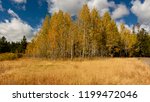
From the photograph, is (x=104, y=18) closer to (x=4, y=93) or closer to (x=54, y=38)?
(x=54, y=38)

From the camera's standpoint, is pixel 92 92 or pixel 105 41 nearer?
pixel 92 92

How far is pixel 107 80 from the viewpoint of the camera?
13148 mm

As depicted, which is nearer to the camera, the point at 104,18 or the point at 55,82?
the point at 55,82

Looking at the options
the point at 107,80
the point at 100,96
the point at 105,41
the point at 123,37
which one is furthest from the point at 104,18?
the point at 100,96

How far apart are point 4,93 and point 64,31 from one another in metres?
36.9

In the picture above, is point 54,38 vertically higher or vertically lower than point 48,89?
higher

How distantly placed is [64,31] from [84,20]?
462 centimetres

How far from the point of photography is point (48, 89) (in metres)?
10.7

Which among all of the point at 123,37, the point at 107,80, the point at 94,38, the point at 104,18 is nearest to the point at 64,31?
the point at 94,38

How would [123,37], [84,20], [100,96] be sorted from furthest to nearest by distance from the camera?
[123,37] < [84,20] < [100,96]

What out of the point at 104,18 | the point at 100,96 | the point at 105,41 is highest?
A: the point at 104,18

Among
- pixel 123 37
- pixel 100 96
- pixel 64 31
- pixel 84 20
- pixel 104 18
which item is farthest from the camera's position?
pixel 123 37

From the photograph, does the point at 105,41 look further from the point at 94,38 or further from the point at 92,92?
the point at 92,92

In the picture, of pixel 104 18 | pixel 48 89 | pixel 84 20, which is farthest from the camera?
pixel 104 18
